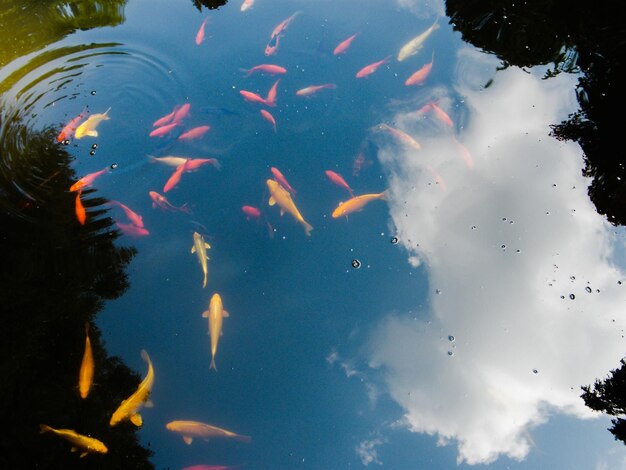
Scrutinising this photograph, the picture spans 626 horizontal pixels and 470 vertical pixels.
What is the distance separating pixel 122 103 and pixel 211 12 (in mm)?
1759

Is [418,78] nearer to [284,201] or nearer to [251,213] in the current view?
[284,201]

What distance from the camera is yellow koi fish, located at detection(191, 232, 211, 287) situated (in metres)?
3.12

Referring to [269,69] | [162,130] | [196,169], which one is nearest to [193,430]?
[196,169]

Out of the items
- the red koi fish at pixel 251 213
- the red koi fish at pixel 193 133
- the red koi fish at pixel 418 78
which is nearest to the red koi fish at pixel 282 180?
the red koi fish at pixel 251 213

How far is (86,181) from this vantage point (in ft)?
11.3

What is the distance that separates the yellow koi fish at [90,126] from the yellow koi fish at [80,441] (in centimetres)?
232

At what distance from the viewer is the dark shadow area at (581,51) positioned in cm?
362

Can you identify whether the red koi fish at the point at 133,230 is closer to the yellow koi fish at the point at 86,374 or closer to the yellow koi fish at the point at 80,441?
the yellow koi fish at the point at 86,374

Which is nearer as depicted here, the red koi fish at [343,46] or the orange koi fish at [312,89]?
the orange koi fish at [312,89]

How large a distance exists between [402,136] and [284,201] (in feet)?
4.04

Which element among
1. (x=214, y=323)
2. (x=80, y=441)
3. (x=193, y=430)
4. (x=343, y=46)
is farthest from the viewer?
(x=343, y=46)

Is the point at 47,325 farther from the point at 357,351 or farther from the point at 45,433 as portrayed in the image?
the point at 357,351

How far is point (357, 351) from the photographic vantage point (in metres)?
3.00

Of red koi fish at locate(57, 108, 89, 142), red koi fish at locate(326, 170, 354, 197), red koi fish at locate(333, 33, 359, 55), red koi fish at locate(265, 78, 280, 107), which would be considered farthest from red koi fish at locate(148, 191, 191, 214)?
red koi fish at locate(333, 33, 359, 55)
